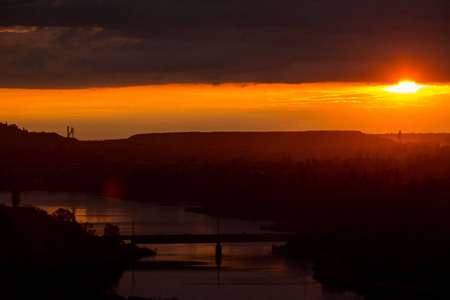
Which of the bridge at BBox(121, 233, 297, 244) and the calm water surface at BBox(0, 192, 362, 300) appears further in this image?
the bridge at BBox(121, 233, 297, 244)

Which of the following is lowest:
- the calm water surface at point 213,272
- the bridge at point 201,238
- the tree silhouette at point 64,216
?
the calm water surface at point 213,272

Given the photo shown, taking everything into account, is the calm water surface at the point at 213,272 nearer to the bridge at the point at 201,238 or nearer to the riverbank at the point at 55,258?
the bridge at the point at 201,238

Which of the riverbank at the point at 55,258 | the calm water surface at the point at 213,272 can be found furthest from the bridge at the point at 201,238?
the riverbank at the point at 55,258

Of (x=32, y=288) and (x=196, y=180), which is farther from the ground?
(x=196, y=180)

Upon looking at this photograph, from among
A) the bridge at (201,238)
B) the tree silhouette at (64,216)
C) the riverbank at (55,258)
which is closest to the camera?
the riverbank at (55,258)

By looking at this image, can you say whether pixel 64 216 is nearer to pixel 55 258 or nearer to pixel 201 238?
pixel 201 238

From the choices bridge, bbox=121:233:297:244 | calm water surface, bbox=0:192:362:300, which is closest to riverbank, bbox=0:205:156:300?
bridge, bbox=121:233:297:244

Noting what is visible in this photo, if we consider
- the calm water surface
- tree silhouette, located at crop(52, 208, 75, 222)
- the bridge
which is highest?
tree silhouette, located at crop(52, 208, 75, 222)

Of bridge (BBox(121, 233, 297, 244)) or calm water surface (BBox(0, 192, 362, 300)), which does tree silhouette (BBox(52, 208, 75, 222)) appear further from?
bridge (BBox(121, 233, 297, 244))

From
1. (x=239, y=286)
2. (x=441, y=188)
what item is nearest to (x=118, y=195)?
(x=441, y=188)

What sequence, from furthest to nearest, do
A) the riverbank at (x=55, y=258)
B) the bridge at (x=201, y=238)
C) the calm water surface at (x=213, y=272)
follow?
the bridge at (x=201, y=238) < the calm water surface at (x=213, y=272) < the riverbank at (x=55, y=258)

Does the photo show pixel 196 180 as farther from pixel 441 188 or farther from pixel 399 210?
pixel 399 210
